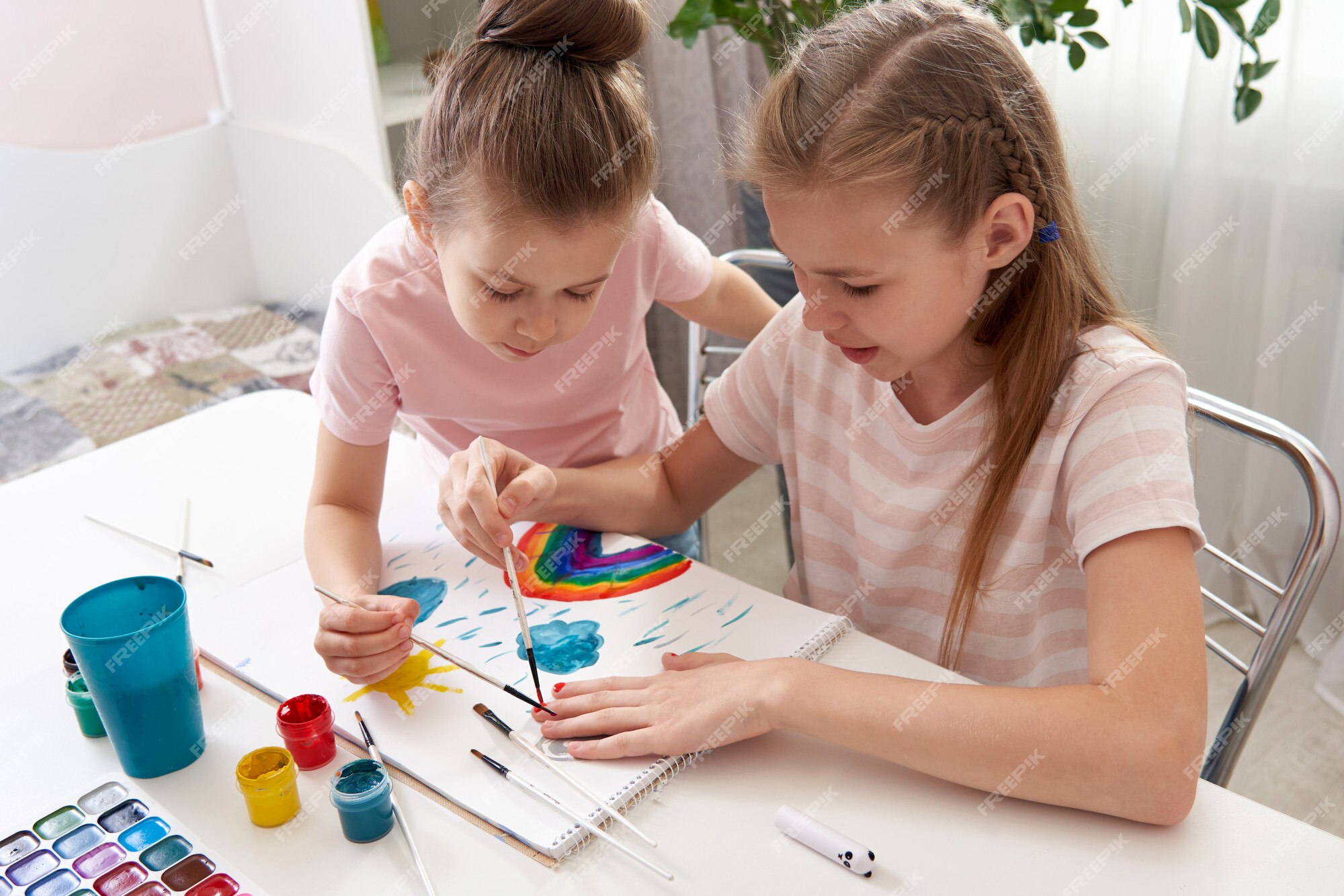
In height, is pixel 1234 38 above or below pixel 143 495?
above

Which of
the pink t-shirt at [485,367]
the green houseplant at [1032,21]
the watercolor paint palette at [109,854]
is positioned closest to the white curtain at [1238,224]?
the green houseplant at [1032,21]

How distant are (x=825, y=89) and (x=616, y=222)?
0.70ft

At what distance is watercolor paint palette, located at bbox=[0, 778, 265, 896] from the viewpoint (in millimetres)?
689

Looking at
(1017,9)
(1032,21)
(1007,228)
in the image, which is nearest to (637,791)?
(1007,228)

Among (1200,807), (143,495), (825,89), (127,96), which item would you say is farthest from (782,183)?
(127,96)

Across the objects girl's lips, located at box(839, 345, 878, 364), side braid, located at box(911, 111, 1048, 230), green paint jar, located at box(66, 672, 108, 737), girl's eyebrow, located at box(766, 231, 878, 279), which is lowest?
green paint jar, located at box(66, 672, 108, 737)

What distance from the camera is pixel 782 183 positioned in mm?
851

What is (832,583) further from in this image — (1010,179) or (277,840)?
(277,840)

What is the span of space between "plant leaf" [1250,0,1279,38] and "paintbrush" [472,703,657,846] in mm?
1296

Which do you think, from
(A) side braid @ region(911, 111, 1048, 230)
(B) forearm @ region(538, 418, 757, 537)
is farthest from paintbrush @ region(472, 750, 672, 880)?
(A) side braid @ region(911, 111, 1048, 230)

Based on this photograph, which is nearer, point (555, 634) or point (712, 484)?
point (555, 634)

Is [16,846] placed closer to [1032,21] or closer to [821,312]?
[821,312]

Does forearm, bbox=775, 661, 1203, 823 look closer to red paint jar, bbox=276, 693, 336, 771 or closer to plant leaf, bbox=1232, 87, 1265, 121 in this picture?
red paint jar, bbox=276, 693, 336, 771

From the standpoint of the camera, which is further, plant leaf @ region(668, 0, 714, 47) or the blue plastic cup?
plant leaf @ region(668, 0, 714, 47)
